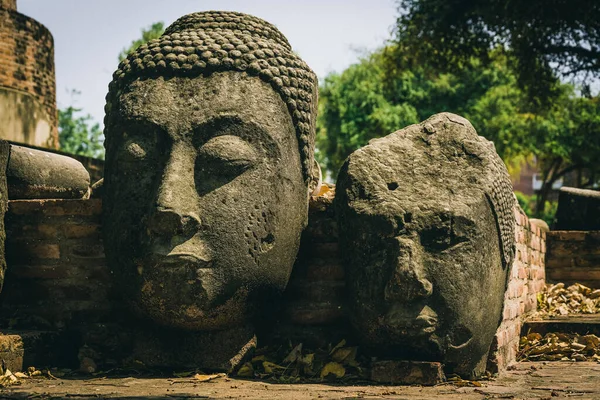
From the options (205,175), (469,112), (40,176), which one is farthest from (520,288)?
(469,112)

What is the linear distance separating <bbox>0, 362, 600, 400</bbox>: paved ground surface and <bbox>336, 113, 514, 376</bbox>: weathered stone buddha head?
0.82 ft

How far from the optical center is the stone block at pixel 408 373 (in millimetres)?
3670

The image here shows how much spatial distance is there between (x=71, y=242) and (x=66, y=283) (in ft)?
0.76

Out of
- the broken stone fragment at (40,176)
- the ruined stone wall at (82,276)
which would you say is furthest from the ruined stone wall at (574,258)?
the broken stone fragment at (40,176)

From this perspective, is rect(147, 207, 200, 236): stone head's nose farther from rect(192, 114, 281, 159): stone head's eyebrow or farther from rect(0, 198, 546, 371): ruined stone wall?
rect(0, 198, 546, 371): ruined stone wall

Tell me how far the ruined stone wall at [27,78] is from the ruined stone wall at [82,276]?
22.3 ft

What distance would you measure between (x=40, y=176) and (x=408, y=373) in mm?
2471

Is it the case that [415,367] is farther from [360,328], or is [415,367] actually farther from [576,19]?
[576,19]

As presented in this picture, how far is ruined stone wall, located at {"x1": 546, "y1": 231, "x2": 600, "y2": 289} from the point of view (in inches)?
282

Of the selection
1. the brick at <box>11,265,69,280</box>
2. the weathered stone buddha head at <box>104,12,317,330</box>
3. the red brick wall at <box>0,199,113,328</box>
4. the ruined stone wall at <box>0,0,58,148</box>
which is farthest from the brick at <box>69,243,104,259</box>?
the ruined stone wall at <box>0,0,58,148</box>

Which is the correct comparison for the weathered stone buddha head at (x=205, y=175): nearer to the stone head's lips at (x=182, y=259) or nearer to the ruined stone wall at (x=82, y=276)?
the stone head's lips at (x=182, y=259)

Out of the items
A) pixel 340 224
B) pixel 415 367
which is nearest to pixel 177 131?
pixel 340 224

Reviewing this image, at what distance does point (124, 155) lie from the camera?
4004 mm

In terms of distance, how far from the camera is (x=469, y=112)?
969 inches
